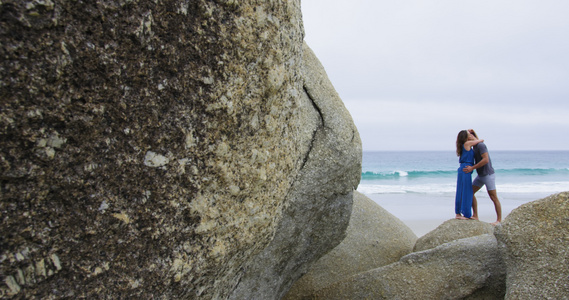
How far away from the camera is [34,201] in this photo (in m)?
0.87

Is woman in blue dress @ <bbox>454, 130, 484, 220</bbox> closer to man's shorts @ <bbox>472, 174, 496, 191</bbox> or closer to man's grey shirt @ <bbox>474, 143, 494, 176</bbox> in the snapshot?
man's grey shirt @ <bbox>474, 143, 494, 176</bbox>

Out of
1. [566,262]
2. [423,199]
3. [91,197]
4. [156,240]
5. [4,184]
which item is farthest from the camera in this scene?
[423,199]

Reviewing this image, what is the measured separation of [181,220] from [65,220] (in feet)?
0.92

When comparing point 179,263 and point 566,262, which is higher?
point 179,263

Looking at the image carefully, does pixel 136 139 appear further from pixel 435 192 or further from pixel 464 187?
pixel 435 192

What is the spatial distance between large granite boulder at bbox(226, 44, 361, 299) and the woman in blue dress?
12.2ft

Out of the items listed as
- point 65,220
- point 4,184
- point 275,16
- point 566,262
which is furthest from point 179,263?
point 566,262

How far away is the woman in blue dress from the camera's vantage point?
595cm

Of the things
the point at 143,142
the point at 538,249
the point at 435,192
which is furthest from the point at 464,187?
the point at 435,192

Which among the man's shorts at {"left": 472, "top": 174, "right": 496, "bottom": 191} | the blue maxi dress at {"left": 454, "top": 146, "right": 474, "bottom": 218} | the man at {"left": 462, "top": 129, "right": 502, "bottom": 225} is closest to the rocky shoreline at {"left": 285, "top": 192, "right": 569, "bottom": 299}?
the blue maxi dress at {"left": 454, "top": 146, "right": 474, "bottom": 218}

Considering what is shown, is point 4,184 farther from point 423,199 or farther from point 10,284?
point 423,199

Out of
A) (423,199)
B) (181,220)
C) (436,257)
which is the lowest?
(423,199)

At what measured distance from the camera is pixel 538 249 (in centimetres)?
274

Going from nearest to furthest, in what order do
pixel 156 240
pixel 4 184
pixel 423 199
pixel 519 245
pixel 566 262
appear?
pixel 4 184 < pixel 156 240 < pixel 566 262 < pixel 519 245 < pixel 423 199
